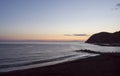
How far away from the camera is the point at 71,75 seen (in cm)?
1628

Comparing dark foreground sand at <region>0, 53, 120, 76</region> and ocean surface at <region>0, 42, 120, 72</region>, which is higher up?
dark foreground sand at <region>0, 53, 120, 76</region>

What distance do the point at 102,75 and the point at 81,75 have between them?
1.95 m

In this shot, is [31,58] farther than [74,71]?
Yes

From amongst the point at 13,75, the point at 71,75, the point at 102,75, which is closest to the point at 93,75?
the point at 102,75

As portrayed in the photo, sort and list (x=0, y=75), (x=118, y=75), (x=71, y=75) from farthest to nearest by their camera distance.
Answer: (x=0, y=75)
(x=71, y=75)
(x=118, y=75)

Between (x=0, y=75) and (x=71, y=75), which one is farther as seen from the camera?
(x=0, y=75)

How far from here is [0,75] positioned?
17578mm

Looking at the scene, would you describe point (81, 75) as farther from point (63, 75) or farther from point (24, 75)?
point (24, 75)

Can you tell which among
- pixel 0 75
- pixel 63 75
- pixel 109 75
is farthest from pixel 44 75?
pixel 109 75

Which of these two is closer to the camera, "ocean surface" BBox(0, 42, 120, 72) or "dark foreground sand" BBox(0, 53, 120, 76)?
"dark foreground sand" BBox(0, 53, 120, 76)

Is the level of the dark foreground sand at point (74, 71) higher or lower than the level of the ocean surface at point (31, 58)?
higher

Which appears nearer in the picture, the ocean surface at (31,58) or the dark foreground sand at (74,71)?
the dark foreground sand at (74,71)

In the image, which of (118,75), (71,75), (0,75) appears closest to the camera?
(118,75)

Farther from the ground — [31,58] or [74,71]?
[74,71]
